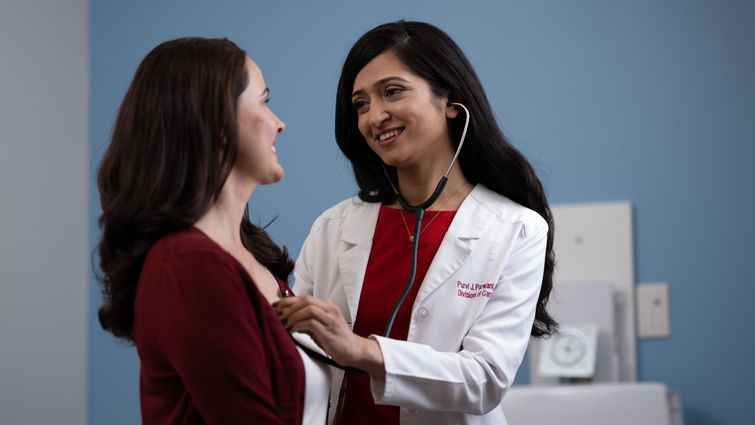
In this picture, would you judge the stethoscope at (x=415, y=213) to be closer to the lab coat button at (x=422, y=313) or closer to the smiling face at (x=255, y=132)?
the lab coat button at (x=422, y=313)

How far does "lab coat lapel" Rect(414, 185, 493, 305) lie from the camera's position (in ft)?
4.31

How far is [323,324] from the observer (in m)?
1.00

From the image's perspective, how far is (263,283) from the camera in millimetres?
1109

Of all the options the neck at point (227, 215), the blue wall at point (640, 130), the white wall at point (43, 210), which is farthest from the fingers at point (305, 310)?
the white wall at point (43, 210)

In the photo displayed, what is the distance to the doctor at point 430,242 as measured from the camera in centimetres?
121

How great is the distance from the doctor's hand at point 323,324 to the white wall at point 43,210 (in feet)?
6.04

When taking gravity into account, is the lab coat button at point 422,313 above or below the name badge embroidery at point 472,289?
below

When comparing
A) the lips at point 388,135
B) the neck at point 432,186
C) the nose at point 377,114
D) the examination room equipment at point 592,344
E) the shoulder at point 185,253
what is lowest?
the examination room equipment at point 592,344

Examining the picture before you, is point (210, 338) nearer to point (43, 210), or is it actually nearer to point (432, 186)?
point (432, 186)

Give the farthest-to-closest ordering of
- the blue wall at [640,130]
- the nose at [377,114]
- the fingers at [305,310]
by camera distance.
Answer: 1. the blue wall at [640,130]
2. the nose at [377,114]
3. the fingers at [305,310]

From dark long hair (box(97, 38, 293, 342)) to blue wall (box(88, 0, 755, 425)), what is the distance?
1.45m

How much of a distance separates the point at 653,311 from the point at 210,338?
1621 millimetres

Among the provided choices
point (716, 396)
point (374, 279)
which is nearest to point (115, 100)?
point (374, 279)

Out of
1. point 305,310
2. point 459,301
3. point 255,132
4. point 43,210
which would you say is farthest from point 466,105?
point 43,210
